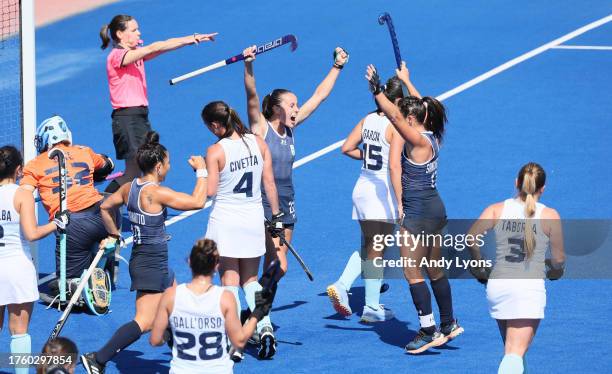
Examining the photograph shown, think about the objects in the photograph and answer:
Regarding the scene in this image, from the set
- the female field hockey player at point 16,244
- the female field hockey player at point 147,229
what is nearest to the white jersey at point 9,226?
the female field hockey player at point 16,244

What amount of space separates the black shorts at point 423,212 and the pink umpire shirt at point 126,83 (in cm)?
446

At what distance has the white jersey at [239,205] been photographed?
10.3 metres

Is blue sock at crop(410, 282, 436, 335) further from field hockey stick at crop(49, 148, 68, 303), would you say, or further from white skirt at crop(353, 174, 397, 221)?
field hockey stick at crop(49, 148, 68, 303)

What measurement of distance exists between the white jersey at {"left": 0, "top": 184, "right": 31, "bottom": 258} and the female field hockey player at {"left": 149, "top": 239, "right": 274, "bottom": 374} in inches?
83.1

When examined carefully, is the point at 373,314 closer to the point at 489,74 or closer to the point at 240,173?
the point at 240,173

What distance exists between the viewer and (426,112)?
10867mm

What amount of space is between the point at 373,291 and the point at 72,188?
3316 millimetres

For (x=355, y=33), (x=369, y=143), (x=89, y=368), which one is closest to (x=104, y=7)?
(x=355, y=33)

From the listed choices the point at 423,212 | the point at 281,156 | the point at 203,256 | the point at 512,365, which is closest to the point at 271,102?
the point at 281,156

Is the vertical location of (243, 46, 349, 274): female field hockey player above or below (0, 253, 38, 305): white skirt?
above

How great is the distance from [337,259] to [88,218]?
3.01 metres

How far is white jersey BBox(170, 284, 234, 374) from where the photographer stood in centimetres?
801

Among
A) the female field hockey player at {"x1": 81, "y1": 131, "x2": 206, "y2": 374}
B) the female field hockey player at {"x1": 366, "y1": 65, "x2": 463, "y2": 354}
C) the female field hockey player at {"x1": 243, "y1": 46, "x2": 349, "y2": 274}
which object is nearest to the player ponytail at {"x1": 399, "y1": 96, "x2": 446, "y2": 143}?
the female field hockey player at {"x1": 366, "y1": 65, "x2": 463, "y2": 354}

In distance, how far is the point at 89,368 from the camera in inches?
382
